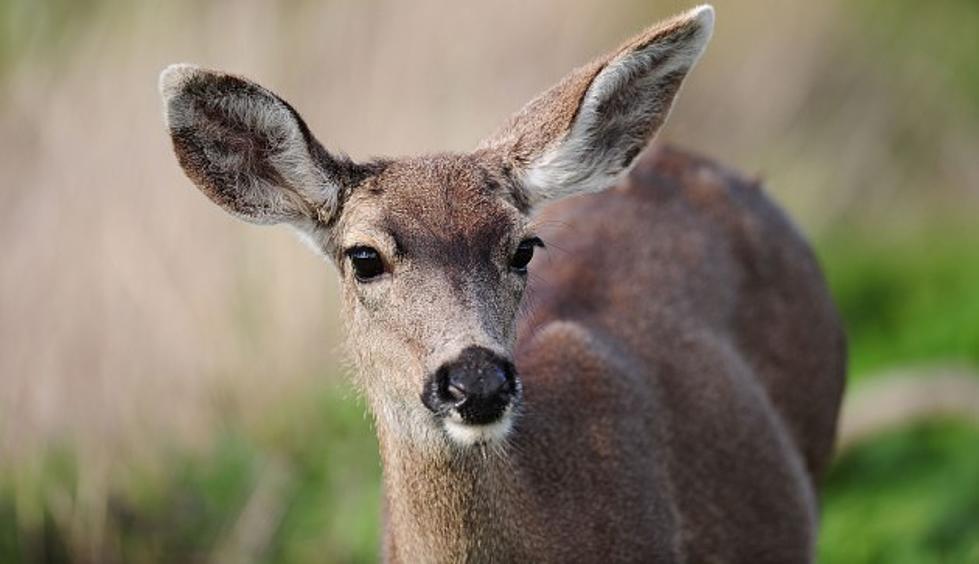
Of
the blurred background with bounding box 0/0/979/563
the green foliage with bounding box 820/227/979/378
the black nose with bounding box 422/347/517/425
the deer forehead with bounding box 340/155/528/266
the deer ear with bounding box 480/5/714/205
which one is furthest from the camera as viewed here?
Result: the green foliage with bounding box 820/227/979/378

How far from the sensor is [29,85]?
39.3 feet

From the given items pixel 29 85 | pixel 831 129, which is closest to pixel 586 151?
pixel 29 85

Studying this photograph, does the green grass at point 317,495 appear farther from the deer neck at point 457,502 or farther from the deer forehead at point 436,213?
the deer forehead at point 436,213

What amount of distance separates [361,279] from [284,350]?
16.4ft

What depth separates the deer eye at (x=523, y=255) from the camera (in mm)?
6258

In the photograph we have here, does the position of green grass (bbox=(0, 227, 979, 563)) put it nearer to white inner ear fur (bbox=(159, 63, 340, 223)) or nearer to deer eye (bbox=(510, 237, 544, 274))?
white inner ear fur (bbox=(159, 63, 340, 223))

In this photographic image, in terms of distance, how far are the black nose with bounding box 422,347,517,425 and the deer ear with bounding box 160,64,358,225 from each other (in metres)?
1.05

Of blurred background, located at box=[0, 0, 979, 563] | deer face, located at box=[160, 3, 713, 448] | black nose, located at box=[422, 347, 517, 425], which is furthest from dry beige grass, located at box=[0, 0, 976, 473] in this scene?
black nose, located at box=[422, 347, 517, 425]

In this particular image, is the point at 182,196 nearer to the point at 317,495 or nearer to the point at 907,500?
the point at 317,495

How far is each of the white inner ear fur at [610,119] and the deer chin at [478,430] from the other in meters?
1.12

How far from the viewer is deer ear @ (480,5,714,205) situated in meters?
6.69

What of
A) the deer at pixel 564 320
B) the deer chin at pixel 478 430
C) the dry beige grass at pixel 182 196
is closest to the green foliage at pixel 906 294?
the dry beige grass at pixel 182 196

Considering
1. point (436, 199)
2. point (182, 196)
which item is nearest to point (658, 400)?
point (436, 199)

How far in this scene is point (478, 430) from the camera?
19.2 ft
